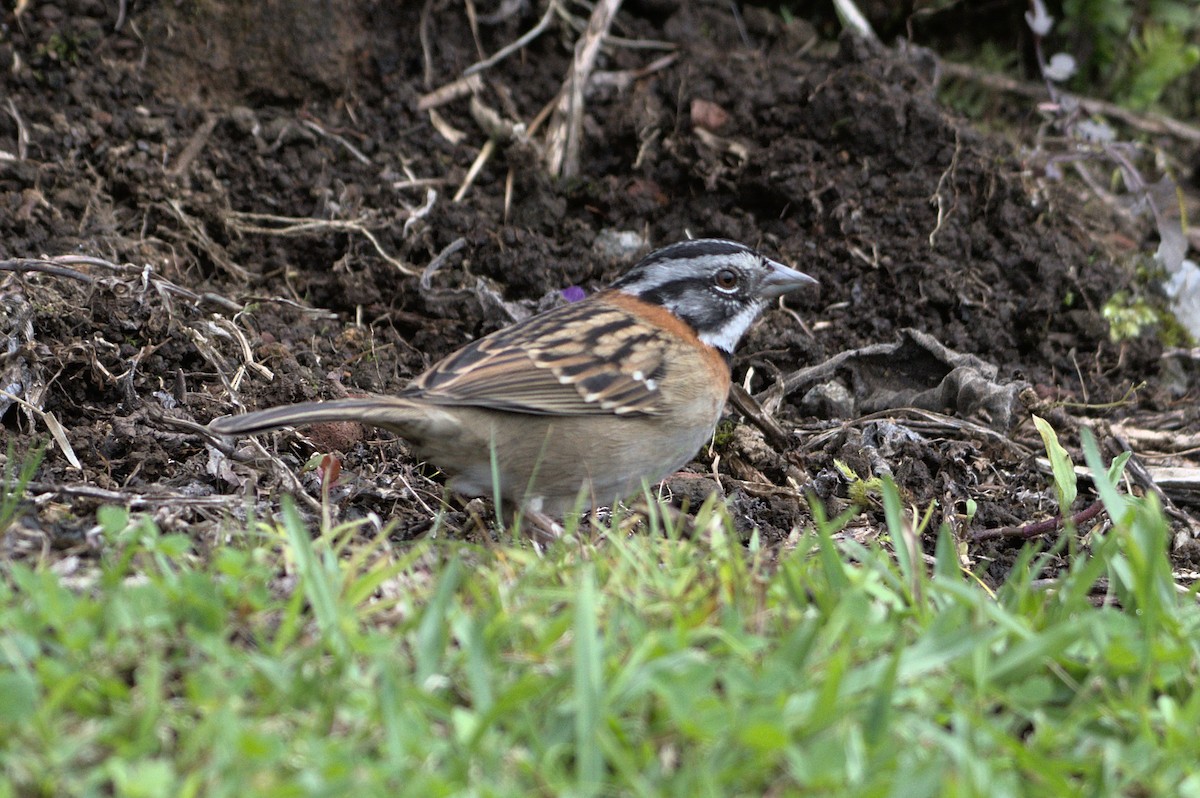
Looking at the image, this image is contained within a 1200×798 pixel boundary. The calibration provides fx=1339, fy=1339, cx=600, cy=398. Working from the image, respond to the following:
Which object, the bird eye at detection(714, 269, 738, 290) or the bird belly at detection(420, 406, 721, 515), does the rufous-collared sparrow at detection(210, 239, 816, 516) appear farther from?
the bird eye at detection(714, 269, 738, 290)

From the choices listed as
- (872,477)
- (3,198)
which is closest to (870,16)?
(872,477)

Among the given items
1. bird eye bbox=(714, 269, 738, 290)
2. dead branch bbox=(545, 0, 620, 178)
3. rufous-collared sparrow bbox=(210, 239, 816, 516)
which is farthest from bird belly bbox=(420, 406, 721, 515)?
dead branch bbox=(545, 0, 620, 178)

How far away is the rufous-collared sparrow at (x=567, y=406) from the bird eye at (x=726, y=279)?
0.53 feet

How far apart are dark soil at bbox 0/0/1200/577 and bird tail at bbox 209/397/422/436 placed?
675 millimetres

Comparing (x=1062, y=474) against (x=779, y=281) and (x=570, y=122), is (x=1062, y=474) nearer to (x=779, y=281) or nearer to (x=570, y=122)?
(x=779, y=281)

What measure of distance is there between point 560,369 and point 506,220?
76.5 inches

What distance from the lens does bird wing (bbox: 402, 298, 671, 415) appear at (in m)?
4.32

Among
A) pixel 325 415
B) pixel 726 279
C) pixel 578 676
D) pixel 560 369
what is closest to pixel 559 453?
pixel 560 369

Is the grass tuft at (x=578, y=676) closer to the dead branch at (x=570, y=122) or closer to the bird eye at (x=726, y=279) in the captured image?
the bird eye at (x=726, y=279)

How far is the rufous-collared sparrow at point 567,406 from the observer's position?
4277 mm

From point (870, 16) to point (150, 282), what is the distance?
4.36 metres

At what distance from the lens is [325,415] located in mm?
3791

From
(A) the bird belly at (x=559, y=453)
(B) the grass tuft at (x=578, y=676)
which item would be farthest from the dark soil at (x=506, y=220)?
(B) the grass tuft at (x=578, y=676)

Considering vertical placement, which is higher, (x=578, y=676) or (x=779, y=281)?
(x=578, y=676)
